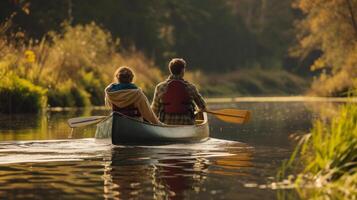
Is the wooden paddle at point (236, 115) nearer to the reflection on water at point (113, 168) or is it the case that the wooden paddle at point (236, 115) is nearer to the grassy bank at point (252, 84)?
the reflection on water at point (113, 168)

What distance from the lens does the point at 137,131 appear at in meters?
17.2

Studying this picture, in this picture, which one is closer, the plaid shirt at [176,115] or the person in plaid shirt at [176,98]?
the person in plaid shirt at [176,98]

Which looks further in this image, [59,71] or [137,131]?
[59,71]

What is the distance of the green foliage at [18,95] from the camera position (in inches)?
1113

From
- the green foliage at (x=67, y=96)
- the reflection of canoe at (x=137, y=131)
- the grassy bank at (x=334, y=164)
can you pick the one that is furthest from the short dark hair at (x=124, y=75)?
the green foliage at (x=67, y=96)

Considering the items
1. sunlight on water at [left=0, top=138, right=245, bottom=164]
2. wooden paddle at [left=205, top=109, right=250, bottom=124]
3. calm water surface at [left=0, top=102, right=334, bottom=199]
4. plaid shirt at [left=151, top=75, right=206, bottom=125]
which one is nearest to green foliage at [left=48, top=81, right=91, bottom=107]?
calm water surface at [left=0, top=102, right=334, bottom=199]

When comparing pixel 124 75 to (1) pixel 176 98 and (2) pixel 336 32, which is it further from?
(2) pixel 336 32

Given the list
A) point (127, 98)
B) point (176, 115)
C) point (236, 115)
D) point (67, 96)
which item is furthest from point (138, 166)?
point (67, 96)

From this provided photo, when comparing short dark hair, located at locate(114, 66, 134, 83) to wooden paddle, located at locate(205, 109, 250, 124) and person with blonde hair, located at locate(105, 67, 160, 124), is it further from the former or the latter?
wooden paddle, located at locate(205, 109, 250, 124)

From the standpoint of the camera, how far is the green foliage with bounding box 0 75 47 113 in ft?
92.8

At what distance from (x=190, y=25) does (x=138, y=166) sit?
62.7 m

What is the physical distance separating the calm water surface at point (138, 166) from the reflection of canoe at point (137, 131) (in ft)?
0.54

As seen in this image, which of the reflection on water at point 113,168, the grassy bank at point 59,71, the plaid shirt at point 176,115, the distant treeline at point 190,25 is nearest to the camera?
the reflection on water at point 113,168

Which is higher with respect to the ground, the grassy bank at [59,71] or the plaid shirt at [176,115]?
the grassy bank at [59,71]
